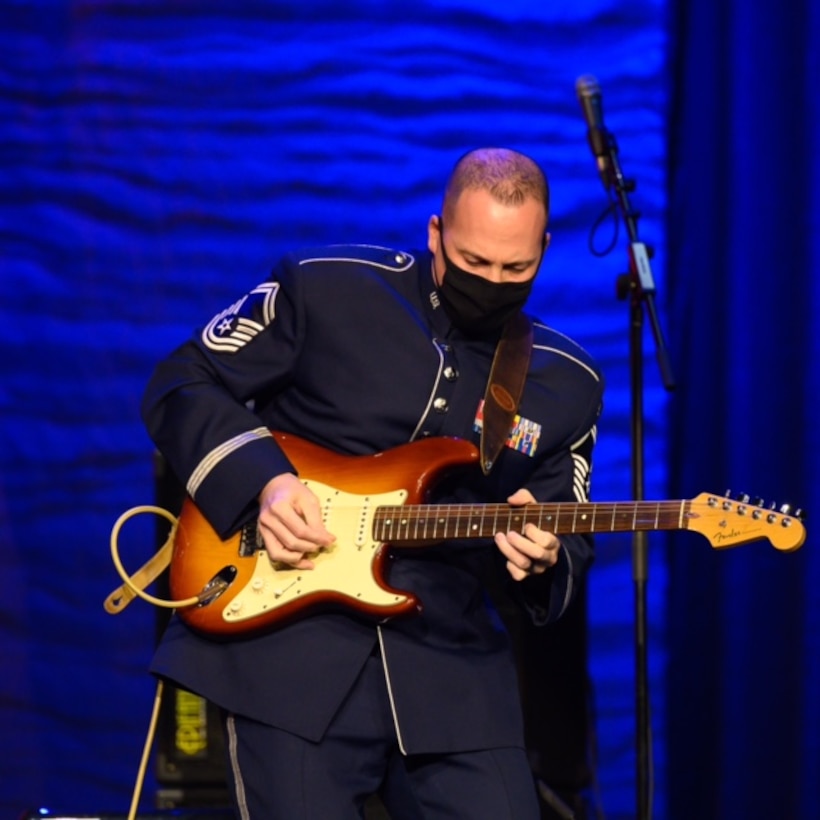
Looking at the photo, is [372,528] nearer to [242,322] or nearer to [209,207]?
[242,322]

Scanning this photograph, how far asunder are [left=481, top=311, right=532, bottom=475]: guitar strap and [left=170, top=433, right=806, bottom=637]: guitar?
0.25 ft

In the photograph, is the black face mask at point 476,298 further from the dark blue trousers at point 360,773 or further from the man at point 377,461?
the dark blue trousers at point 360,773

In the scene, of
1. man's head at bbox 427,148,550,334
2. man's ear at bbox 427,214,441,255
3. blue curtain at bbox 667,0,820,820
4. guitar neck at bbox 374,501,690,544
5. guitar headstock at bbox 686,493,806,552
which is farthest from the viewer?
blue curtain at bbox 667,0,820,820

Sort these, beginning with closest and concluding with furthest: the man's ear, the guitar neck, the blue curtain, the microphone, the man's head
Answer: the guitar neck < the man's head < the man's ear < the microphone < the blue curtain

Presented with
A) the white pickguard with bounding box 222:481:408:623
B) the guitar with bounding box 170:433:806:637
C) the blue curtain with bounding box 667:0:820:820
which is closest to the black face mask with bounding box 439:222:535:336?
the guitar with bounding box 170:433:806:637

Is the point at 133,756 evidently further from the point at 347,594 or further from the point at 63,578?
the point at 347,594

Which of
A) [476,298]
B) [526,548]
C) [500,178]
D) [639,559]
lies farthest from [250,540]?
[639,559]

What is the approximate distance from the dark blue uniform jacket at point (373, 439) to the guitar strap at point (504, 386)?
33mm

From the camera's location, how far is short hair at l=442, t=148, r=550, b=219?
2346 mm

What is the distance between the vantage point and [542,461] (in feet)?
8.12

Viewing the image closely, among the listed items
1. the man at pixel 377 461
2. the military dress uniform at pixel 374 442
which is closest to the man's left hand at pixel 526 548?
the man at pixel 377 461

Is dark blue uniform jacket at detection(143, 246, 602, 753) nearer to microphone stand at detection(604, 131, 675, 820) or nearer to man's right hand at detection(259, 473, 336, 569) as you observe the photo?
man's right hand at detection(259, 473, 336, 569)

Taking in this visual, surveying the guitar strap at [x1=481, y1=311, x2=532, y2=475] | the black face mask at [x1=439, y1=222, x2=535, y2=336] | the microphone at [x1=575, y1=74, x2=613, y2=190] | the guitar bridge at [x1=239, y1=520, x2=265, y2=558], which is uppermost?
the microphone at [x1=575, y1=74, x2=613, y2=190]

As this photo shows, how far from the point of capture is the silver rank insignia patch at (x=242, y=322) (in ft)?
7.86
